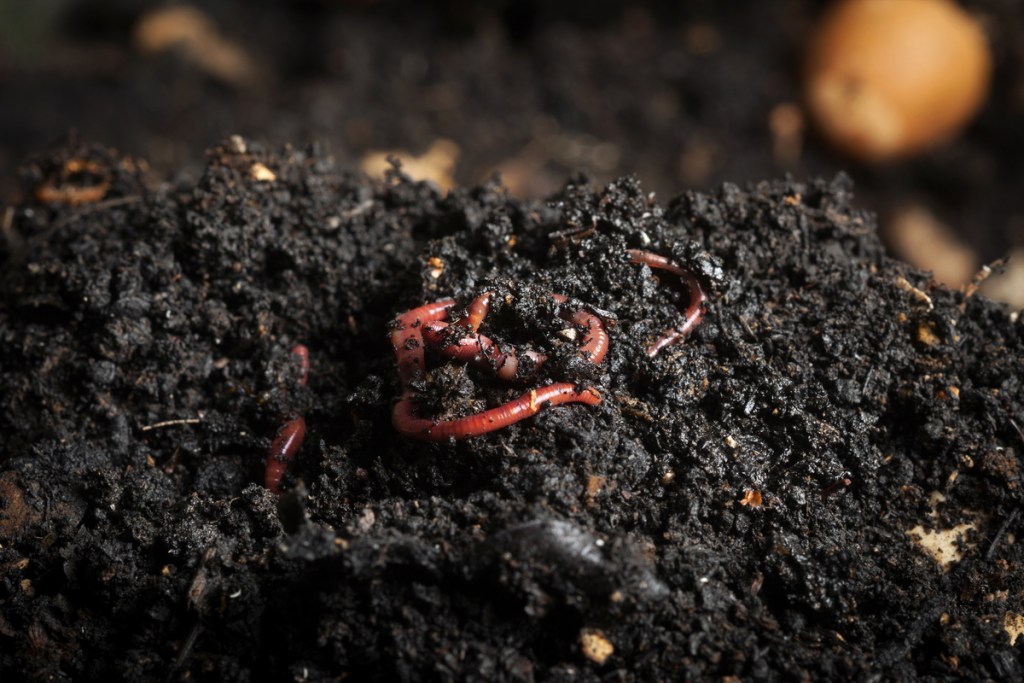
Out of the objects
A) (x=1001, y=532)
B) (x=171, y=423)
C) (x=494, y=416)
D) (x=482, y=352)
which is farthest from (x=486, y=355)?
(x=1001, y=532)

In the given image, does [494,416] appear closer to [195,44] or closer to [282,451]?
[282,451]

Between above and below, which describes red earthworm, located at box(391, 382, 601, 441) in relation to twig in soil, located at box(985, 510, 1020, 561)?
below

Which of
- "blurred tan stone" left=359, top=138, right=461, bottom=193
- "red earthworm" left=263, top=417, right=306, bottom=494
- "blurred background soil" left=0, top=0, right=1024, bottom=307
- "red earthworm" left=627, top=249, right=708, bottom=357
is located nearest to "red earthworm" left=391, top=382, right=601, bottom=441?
"red earthworm" left=627, top=249, right=708, bottom=357

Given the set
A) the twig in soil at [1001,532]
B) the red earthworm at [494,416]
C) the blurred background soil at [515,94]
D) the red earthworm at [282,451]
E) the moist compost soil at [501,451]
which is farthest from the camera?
the blurred background soil at [515,94]

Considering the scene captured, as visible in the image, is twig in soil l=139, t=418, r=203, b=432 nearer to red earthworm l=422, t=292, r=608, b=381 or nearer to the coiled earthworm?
the coiled earthworm

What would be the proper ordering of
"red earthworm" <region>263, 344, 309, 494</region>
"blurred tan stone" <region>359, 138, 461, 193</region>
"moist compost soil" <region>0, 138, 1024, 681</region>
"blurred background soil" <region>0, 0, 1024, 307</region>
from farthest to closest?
Answer: "blurred background soil" <region>0, 0, 1024, 307</region> → "blurred tan stone" <region>359, 138, 461, 193</region> → "red earthworm" <region>263, 344, 309, 494</region> → "moist compost soil" <region>0, 138, 1024, 681</region>

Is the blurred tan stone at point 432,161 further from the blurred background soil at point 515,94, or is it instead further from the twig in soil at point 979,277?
the twig in soil at point 979,277

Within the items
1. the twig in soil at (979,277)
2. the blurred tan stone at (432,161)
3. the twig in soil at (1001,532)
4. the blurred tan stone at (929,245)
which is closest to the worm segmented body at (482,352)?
the twig in soil at (979,277)
